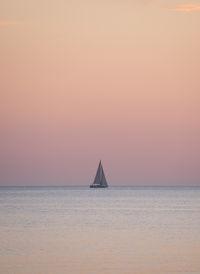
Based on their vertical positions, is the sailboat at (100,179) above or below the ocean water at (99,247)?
above

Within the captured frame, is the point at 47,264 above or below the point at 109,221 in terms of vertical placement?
below

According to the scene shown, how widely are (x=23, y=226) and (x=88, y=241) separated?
1247cm

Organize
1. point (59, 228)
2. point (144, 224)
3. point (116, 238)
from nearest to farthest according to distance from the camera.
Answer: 1. point (116, 238)
2. point (59, 228)
3. point (144, 224)

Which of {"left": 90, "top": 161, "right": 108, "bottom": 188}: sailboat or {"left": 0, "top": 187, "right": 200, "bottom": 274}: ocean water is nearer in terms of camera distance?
{"left": 0, "top": 187, "right": 200, "bottom": 274}: ocean water

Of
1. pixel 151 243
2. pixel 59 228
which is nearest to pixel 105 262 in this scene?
pixel 151 243

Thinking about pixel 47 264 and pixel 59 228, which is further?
pixel 59 228

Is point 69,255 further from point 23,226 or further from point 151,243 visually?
point 23,226

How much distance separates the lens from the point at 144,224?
172ft

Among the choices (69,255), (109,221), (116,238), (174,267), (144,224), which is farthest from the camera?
(109,221)

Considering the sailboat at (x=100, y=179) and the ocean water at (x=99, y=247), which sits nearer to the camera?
the ocean water at (x=99, y=247)

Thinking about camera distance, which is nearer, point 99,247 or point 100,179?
point 99,247

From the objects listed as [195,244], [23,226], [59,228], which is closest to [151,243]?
[195,244]

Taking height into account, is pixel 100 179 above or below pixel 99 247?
above

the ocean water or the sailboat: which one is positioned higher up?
the sailboat
